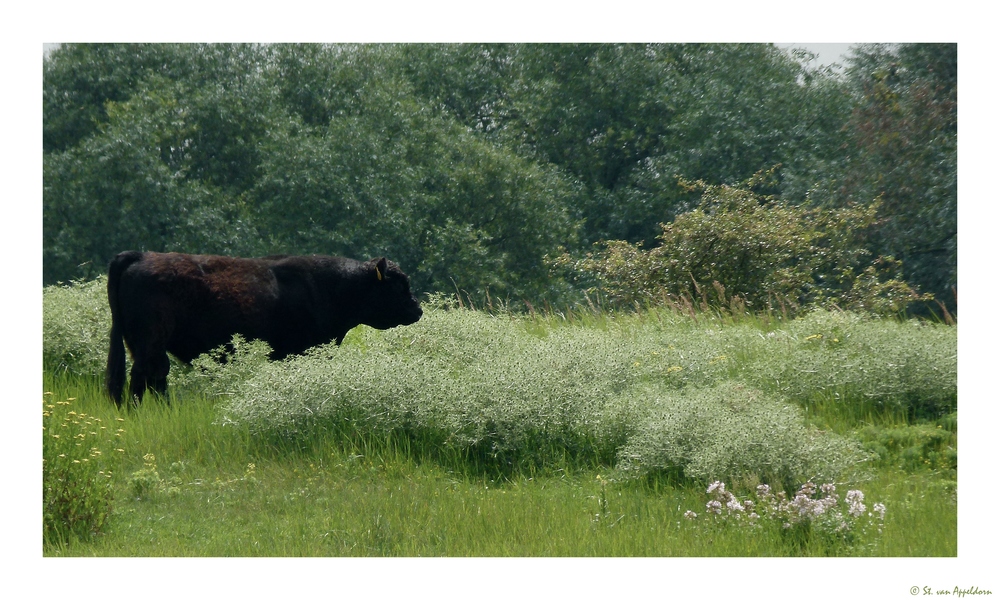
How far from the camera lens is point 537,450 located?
7.46 meters

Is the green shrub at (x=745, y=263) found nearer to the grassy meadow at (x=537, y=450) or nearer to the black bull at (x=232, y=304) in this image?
the grassy meadow at (x=537, y=450)

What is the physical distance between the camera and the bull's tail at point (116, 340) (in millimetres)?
9242

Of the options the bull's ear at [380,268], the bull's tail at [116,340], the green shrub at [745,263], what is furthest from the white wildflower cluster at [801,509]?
the green shrub at [745,263]

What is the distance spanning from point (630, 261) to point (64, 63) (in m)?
14.4

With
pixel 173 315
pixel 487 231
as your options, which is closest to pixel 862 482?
pixel 173 315

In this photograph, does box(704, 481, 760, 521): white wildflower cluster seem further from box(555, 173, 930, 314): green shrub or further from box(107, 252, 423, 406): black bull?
box(555, 173, 930, 314): green shrub

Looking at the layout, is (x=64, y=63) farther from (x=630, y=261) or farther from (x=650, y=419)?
(x=650, y=419)

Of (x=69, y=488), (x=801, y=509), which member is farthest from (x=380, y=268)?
(x=801, y=509)

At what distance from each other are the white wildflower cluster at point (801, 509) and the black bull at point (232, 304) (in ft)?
18.5

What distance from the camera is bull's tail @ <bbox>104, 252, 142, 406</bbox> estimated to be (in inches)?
364

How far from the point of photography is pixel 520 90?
23172 mm

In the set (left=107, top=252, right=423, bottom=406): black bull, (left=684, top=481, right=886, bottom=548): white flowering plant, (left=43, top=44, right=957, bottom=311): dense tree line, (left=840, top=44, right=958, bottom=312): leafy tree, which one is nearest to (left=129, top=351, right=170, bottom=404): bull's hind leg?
(left=107, top=252, right=423, bottom=406): black bull

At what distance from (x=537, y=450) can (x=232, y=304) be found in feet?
13.2

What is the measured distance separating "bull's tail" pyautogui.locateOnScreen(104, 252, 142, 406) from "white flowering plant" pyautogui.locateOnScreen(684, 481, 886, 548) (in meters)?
6.02
